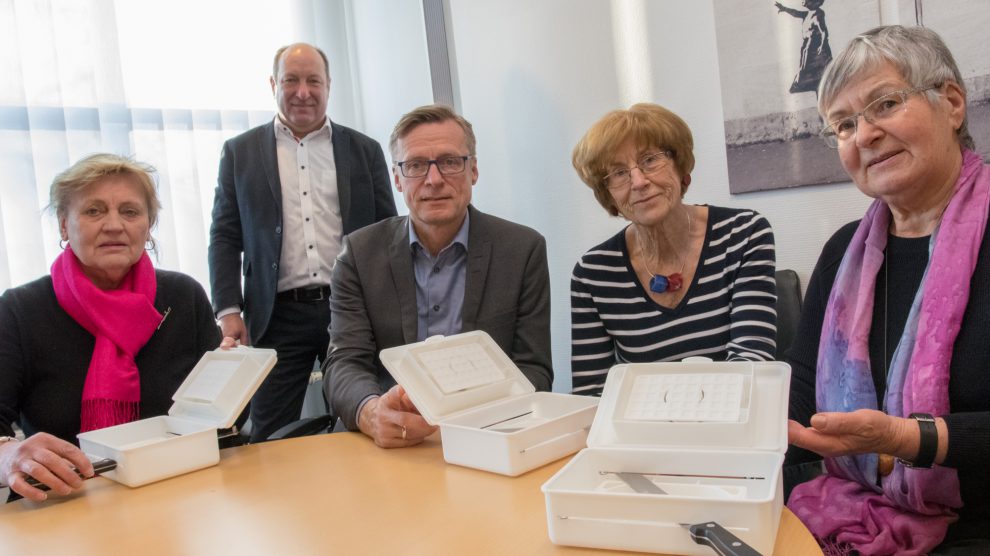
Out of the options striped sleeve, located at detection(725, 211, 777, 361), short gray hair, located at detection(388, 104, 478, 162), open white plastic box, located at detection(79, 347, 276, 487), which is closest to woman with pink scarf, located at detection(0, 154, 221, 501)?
open white plastic box, located at detection(79, 347, 276, 487)

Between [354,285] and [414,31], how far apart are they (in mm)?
2055

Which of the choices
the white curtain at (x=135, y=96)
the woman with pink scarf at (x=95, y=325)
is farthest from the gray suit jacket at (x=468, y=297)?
the white curtain at (x=135, y=96)

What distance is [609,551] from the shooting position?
3.17 ft

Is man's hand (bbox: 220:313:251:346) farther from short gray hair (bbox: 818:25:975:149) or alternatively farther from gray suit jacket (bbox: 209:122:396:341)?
short gray hair (bbox: 818:25:975:149)

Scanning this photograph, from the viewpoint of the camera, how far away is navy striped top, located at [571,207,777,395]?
1793 mm

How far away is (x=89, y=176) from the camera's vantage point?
190 cm

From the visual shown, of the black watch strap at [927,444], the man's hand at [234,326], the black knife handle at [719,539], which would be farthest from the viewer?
the man's hand at [234,326]

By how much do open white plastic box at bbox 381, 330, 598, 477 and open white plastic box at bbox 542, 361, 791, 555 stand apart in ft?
0.63

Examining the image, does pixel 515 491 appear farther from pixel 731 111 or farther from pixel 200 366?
pixel 731 111

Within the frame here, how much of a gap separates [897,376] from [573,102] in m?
2.02

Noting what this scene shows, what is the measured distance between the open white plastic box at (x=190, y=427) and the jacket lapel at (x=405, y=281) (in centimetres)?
50

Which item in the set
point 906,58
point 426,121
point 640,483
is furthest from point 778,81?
point 640,483

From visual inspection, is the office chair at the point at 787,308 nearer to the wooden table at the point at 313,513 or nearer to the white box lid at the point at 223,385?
the wooden table at the point at 313,513

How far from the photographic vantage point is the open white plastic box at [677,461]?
0.92 metres
